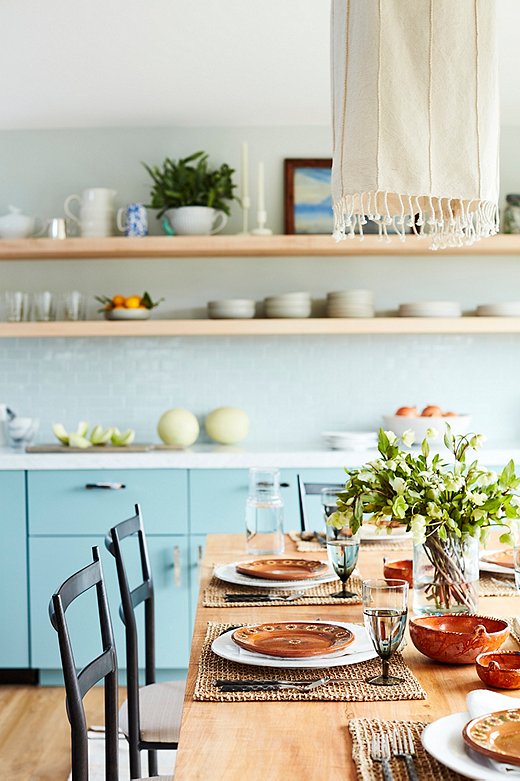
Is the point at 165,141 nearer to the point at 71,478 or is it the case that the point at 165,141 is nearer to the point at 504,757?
the point at 71,478

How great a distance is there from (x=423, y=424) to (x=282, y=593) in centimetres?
212

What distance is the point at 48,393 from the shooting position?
15.5ft

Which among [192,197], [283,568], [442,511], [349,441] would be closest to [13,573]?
[349,441]

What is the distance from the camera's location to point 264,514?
255 centimetres

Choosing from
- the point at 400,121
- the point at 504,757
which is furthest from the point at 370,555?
the point at 504,757

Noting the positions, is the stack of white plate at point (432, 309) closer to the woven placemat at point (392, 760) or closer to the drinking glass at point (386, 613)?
the drinking glass at point (386, 613)

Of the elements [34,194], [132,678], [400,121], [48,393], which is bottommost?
[132,678]

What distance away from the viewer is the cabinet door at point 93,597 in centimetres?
411

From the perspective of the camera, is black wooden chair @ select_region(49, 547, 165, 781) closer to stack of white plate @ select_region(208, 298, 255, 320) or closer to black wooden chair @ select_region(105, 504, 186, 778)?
black wooden chair @ select_region(105, 504, 186, 778)

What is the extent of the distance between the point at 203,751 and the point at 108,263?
366 centimetres

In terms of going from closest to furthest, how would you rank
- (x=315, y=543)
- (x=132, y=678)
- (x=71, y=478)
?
(x=132, y=678), (x=315, y=543), (x=71, y=478)

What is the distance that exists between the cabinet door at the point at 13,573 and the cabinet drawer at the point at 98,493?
0.18 ft

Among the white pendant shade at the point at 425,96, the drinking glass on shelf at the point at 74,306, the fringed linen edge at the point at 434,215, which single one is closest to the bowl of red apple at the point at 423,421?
the drinking glass on shelf at the point at 74,306

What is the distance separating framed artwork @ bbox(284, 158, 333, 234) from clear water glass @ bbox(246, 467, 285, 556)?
2.25 meters
